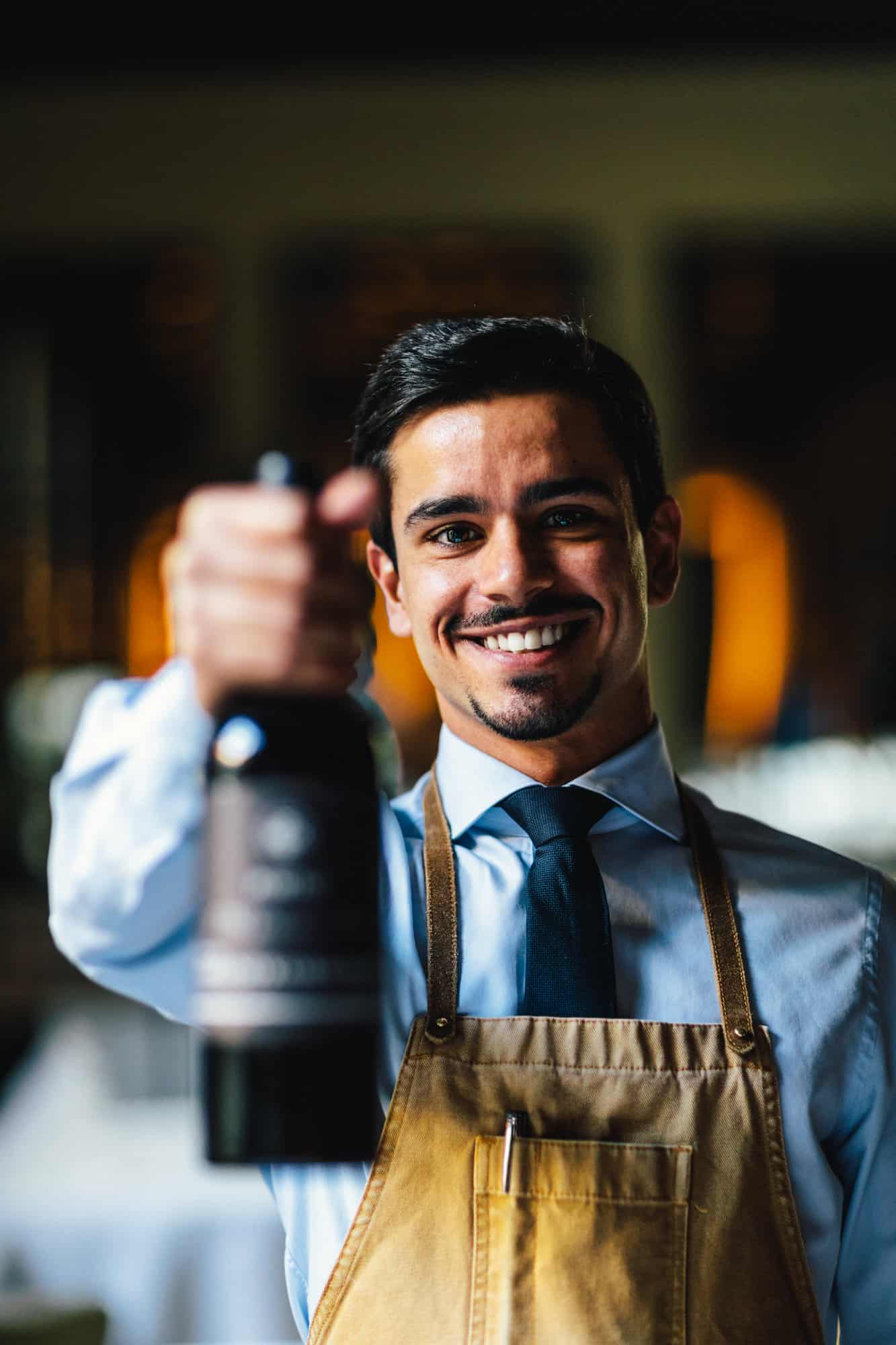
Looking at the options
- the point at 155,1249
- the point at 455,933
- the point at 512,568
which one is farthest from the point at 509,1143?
the point at 155,1249

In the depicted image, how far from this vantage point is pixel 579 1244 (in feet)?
3.13

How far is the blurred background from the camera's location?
3072 mm

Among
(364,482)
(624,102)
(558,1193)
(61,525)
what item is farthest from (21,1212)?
(624,102)

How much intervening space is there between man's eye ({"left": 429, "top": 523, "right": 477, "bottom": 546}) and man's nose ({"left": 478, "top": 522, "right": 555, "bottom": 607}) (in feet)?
0.08

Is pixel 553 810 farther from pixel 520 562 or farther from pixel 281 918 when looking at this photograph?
pixel 281 918

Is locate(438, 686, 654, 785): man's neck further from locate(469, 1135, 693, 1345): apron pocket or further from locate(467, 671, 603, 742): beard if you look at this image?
locate(469, 1135, 693, 1345): apron pocket

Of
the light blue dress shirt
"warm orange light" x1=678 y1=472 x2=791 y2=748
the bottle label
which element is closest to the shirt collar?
the light blue dress shirt

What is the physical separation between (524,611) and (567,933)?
0.25m

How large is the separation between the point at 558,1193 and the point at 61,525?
248cm

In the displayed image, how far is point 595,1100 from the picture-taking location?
999 mm

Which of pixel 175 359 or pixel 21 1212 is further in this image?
pixel 175 359

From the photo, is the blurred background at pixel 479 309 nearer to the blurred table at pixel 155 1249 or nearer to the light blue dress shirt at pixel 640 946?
the blurred table at pixel 155 1249

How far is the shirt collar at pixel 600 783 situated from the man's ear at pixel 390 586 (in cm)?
10

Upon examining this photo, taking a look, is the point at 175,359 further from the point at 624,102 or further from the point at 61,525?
the point at 624,102
